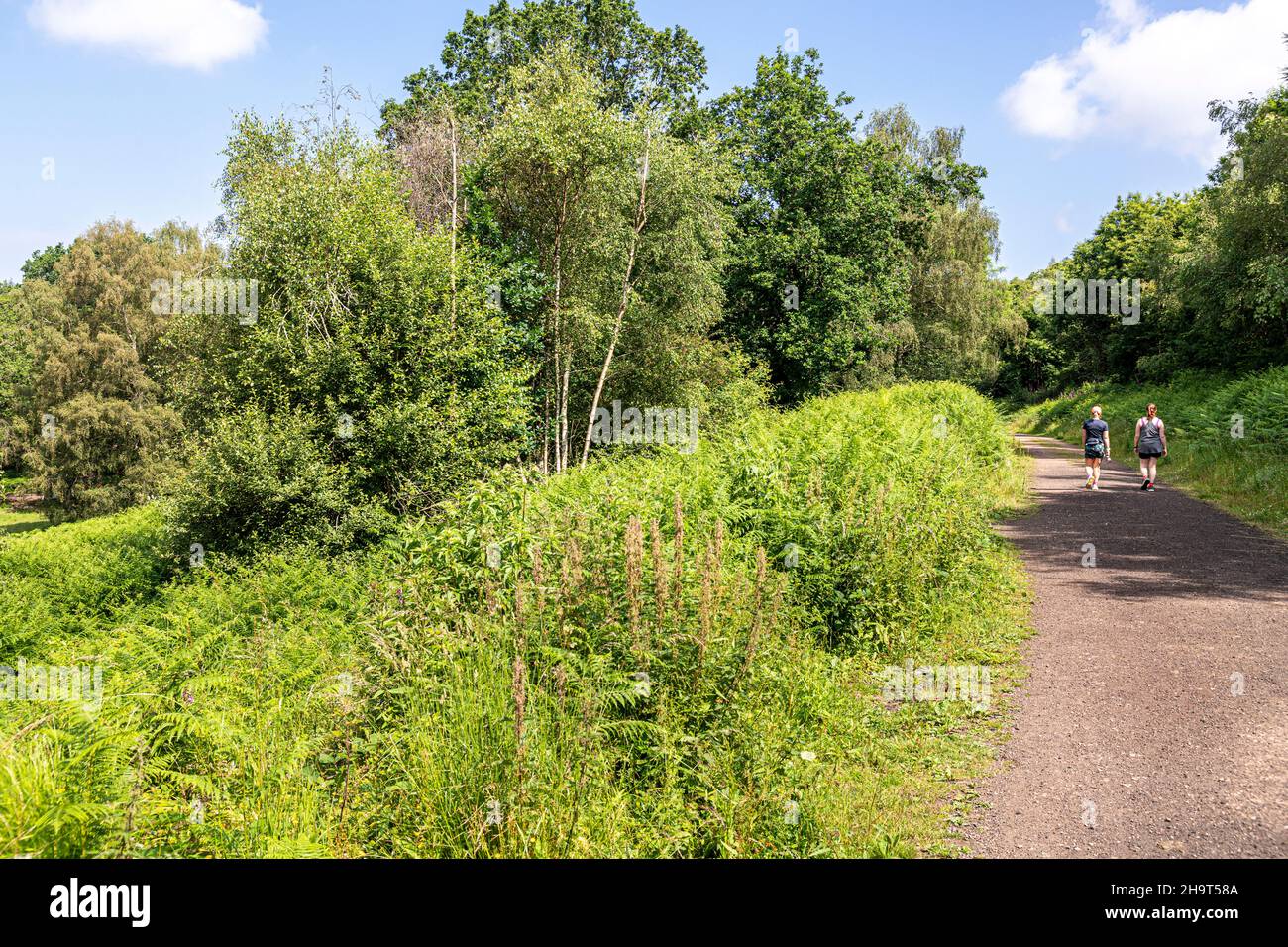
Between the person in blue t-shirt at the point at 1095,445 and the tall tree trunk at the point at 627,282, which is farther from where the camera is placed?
the tall tree trunk at the point at 627,282

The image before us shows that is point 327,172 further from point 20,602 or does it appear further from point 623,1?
point 623,1

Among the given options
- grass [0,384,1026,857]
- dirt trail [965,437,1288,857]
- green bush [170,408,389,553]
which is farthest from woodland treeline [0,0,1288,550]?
dirt trail [965,437,1288,857]

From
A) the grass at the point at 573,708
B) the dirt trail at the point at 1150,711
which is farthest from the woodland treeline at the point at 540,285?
the dirt trail at the point at 1150,711

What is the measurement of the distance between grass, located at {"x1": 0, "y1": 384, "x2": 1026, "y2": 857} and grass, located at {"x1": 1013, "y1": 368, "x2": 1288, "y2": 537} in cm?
971

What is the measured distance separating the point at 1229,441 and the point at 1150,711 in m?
18.6

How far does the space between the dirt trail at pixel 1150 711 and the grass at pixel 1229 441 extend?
3.60 meters

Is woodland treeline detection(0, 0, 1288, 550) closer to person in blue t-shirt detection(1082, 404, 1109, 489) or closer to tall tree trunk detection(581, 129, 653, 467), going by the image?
tall tree trunk detection(581, 129, 653, 467)

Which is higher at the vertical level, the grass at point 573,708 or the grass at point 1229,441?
the grass at point 1229,441

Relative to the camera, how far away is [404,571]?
621 cm

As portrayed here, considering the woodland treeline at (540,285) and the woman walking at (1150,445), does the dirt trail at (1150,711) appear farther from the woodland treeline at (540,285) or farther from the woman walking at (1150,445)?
the woodland treeline at (540,285)

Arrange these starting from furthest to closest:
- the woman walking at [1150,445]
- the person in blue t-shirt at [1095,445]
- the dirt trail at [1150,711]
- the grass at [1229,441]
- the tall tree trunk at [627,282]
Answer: the tall tree trunk at [627,282] → the person in blue t-shirt at [1095,445] → the woman walking at [1150,445] → the grass at [1229,441] → the dirt trail at [1150,711]

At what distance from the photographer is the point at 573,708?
4.52 m

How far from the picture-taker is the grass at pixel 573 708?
3648 mm
